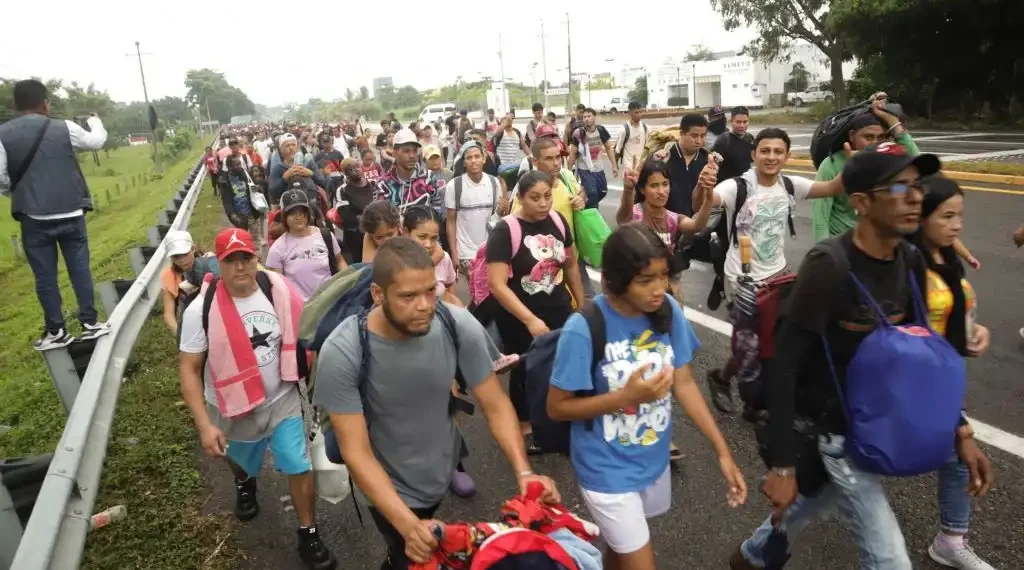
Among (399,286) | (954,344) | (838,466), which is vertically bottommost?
(838,466)

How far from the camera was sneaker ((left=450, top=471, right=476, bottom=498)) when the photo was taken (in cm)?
392

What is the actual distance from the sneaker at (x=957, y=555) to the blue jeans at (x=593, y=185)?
6494mm

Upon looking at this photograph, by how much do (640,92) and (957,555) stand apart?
257 feet

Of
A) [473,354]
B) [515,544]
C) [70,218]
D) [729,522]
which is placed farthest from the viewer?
[70,218]

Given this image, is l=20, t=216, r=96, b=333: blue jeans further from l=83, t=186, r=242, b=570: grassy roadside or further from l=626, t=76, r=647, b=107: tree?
l=626, t=76, r=647, b=107: tree

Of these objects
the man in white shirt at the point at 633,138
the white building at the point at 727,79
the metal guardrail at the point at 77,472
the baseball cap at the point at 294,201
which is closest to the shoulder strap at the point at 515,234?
the baseball cap at the point at 294,201

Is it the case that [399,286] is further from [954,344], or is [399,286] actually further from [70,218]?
[70,218]

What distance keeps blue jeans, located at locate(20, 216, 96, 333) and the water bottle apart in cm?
229

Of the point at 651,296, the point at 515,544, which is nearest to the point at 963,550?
the point at 651,296

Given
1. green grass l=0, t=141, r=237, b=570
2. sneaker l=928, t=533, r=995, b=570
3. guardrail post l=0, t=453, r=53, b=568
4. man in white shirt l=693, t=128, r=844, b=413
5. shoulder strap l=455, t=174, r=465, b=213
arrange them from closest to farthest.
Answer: sneaker l=928, t=533, r=995, b=570, guardrail post l=0, t=453, r=53, b=568, green grass l=0, t=141, r=237, b=570, man in white shirt l=693, t=128, r=844, b=413, shoulder strap l=455, t=174, r=465, b=213

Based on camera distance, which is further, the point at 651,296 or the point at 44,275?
the point at 44,275

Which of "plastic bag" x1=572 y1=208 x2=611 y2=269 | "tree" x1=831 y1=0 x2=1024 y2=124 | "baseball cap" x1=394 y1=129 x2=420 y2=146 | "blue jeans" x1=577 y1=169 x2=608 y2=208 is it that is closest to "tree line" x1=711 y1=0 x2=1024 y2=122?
"tree" x1=831 y1=0 x2=1024 y2=124

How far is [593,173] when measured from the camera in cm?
1029

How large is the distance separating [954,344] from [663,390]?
47.3 inches
